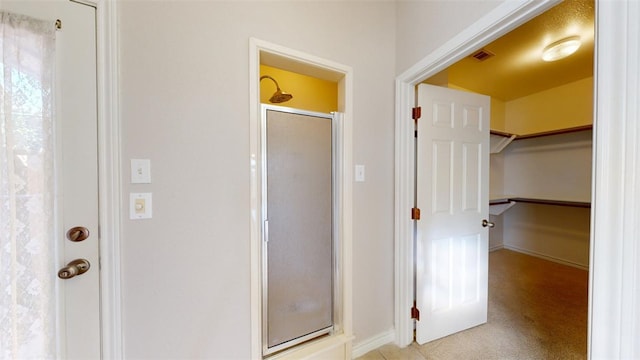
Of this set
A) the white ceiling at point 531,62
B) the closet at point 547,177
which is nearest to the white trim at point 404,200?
the white ceiling at point 531,62

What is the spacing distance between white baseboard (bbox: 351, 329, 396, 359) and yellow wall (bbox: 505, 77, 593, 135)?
3.74m

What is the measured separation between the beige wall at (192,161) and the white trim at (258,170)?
0.12 ft

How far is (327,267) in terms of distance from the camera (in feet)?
5.13

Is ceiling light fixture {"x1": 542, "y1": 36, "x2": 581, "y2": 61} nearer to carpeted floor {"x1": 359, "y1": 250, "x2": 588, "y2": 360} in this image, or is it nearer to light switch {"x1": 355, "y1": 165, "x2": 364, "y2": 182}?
light switch {"x1": 355, "y1": 165, "x2": 364, "y2": 182}

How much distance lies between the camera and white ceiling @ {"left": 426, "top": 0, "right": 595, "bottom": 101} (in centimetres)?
174

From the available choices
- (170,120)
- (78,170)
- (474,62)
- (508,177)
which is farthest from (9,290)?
(508,177)

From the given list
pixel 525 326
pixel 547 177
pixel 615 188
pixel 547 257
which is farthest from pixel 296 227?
pixel 547 257

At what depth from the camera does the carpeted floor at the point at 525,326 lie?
63.9 inches

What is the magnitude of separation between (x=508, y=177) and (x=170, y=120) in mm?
4713

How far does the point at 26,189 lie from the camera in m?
0.86

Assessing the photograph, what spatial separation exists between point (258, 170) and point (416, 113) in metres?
1.19

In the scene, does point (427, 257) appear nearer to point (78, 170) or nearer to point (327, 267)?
point (327, 267)

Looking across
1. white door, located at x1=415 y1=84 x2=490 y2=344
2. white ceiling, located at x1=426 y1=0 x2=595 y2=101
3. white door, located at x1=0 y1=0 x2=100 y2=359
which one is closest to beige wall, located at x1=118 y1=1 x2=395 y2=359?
white door, located at x1=0 y1=0 x2=100 y2=359

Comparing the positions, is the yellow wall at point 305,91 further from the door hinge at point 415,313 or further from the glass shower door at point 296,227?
the door hinge at point 415,313
